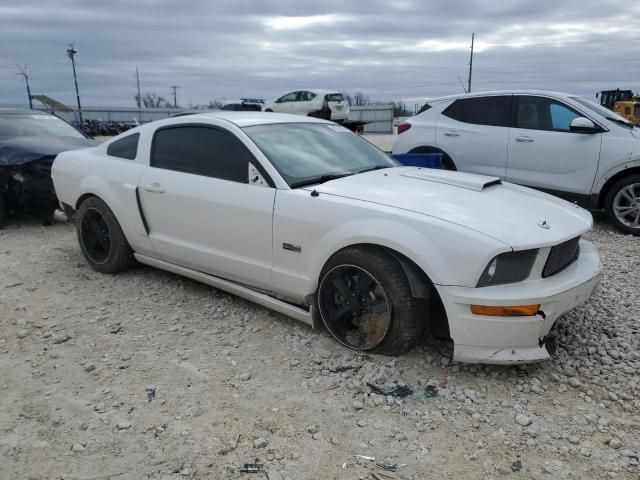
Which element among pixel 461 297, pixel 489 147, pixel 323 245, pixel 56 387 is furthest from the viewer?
pixel 489 147

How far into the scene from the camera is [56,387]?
3043mm

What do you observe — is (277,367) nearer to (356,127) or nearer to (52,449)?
(52,449)

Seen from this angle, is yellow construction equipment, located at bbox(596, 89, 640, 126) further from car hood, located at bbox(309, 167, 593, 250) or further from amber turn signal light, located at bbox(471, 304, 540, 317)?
amber turn signal light, located at bbox(471, 304, 540, 317)

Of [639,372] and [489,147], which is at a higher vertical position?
[489,147]

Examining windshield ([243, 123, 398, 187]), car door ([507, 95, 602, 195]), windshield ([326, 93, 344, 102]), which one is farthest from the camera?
windshield ([326, 93, 344, 102])

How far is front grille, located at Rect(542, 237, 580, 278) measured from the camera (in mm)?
2955

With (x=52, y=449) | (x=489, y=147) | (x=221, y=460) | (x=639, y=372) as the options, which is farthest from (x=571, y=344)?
(x=489, y=147)

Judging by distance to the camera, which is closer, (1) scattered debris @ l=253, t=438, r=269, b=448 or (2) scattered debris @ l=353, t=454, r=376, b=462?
(2) scattered debris @ l=353, t=454, r=376, b=462

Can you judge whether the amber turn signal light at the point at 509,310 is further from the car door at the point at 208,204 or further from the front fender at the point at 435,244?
the car door at the point at 208,204

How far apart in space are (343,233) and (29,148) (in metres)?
5.29

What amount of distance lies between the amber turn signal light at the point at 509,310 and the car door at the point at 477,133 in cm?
440

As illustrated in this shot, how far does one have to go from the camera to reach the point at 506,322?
2783 millimetres

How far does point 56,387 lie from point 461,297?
2.38 m

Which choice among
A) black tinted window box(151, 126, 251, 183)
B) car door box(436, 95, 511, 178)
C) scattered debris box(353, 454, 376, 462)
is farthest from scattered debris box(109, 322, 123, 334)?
car door box(436, 95, 511, 178)
